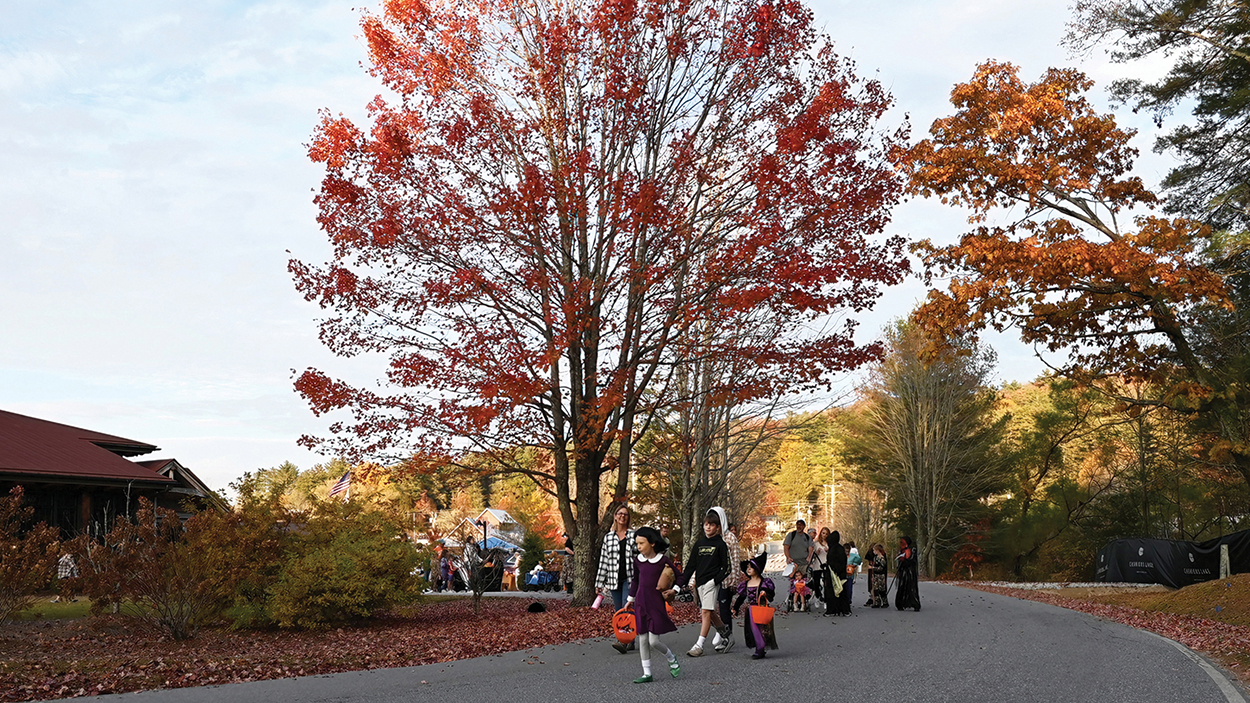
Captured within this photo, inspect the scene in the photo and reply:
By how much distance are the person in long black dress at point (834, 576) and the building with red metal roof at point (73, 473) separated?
49.6 feet

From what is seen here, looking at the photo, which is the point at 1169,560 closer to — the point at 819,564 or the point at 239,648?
the point at 819,564

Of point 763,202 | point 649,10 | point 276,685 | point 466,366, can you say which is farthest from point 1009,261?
point 276,685

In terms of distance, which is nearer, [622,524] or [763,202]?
[622,524]

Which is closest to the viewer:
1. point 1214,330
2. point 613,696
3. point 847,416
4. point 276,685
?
point 613,696

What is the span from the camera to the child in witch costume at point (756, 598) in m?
11.2

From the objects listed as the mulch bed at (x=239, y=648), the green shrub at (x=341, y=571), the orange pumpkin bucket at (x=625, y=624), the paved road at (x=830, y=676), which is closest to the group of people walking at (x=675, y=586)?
the orange pumpkin bucket at (x=625, y=624)

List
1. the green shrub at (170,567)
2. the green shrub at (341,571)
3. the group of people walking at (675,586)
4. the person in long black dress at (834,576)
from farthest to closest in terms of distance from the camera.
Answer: the person in long black dress at (834,576)
the green shrub at (341,571)
the green shrub at (170,567)
the group of people walking at (675,586)

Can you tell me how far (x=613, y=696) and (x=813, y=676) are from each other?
232 centimetres

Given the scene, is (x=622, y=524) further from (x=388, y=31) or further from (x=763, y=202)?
(x=388, y=31)

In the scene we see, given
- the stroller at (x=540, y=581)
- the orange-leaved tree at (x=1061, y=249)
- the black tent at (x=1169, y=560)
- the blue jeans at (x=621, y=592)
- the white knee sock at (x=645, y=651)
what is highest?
the orange-leaved tree at (x=1061, y=249)

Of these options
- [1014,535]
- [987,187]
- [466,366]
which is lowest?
[1014,535]

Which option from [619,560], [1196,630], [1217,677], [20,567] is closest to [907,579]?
[1196,630]

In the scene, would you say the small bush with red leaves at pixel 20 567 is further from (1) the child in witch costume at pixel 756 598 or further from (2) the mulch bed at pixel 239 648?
(1) the child in witch costume at pixel 756 598

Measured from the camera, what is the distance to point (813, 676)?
9.65 metres
